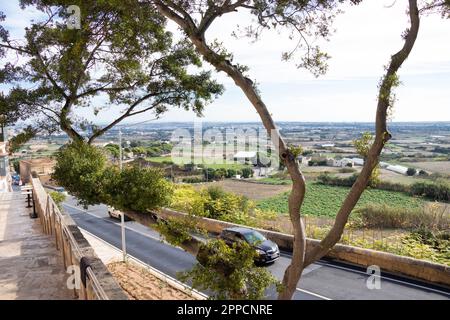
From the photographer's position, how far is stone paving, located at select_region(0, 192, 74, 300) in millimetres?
6867

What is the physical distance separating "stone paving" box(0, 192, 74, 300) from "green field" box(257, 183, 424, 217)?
48.8 ft

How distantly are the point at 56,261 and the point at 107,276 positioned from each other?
3920 millimetres

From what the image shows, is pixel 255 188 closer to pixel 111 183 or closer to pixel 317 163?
pixel 317 163

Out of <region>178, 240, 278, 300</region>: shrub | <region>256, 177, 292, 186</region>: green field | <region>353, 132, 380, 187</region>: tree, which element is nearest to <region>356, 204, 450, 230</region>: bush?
<region>353, 132, 380, 187</region>: tree

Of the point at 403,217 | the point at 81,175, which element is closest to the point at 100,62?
the point at 81,175

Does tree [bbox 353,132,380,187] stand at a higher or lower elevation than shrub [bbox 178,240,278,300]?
higher

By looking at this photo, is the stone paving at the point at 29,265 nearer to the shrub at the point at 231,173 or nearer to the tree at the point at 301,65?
the tree at the point at 301,65

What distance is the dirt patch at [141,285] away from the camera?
9569mm

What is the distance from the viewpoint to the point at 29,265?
8.50 metres

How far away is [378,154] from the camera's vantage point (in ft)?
19.4

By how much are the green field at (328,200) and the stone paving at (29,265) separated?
48.8ft

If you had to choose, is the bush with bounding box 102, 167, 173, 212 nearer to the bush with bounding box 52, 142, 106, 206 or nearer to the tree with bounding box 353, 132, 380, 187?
the bush with bounding box 52, 142, 106, 206

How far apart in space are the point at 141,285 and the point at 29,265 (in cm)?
302
